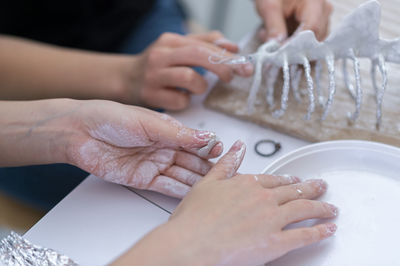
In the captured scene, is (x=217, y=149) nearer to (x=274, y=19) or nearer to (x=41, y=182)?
(x=274, y=19)

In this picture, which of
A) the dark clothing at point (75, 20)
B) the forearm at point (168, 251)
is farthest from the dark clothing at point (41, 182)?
the forearm at point (168, 251)

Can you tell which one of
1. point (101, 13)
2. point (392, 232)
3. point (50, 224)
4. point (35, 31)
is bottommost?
point (50, 224)

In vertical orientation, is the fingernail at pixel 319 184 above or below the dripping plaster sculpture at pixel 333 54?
below

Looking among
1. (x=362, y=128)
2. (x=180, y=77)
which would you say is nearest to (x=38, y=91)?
(x=180, y=77)

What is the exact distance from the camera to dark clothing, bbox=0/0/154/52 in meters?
1.00

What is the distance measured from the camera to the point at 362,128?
73 centimetres

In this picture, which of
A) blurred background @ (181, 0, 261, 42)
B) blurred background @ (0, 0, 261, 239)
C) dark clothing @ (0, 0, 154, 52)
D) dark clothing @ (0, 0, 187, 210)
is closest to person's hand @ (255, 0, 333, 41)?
dark clothing @ (0, 0, 154, 52)

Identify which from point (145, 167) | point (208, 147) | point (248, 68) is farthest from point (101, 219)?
point (248, 68)

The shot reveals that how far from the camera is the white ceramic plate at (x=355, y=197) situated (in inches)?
21.4

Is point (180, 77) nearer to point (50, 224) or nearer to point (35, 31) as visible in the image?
point (50, 224)

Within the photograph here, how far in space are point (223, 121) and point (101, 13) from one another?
1.99 feet

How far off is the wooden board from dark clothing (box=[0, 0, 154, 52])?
0.48 m

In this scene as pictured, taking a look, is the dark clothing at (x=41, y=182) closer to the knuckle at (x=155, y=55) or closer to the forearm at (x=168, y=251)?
the knuckle at (x=155, y=55)

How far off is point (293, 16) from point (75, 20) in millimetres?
652
